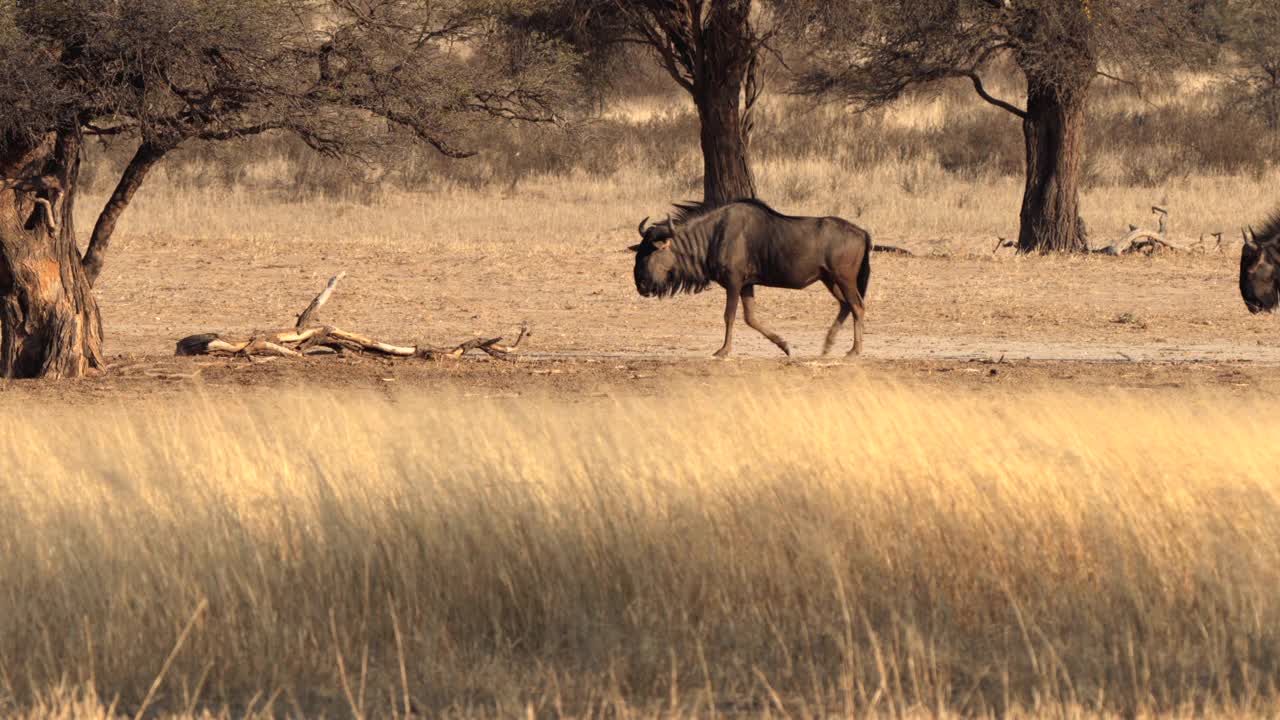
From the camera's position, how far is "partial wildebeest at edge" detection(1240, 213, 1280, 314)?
13.9 meters

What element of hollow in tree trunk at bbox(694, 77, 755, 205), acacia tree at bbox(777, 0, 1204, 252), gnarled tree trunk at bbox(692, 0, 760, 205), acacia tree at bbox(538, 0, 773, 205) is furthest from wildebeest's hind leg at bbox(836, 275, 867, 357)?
hollow in tree trunk at bbox(694, 77, 755, 205)

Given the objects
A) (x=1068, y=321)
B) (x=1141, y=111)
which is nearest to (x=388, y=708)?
(x=1068, y=321)

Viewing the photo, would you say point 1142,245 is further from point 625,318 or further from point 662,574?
point 662,574

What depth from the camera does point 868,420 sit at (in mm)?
8867

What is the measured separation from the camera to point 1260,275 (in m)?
13.9

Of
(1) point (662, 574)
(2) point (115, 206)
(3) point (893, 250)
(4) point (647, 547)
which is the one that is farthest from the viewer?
(3) point (893, 250)

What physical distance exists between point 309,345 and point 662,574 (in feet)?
26.3

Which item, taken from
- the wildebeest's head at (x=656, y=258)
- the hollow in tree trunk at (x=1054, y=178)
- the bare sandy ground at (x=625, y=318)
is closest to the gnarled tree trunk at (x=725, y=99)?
the bare sandy ground at (x=625, y=318)

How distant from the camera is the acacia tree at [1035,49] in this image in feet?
72.9

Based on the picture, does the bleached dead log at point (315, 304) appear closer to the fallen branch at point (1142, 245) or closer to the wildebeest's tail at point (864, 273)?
the wildebeest's tail at point (864, 273)

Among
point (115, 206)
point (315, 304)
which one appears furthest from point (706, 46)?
point (115, 206)

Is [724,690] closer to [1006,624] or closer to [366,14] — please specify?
[1006,624]

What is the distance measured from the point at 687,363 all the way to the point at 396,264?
851cm

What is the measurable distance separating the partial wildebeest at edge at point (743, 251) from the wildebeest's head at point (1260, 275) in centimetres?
313
